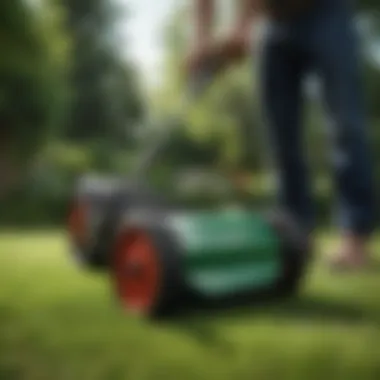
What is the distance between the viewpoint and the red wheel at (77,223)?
68cm

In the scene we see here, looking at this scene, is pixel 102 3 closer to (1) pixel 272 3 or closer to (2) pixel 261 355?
(1) pixel 272 3

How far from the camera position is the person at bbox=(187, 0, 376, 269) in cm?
68

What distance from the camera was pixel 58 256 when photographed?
684mm

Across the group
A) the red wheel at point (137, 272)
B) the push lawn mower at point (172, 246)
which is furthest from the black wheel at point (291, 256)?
the red wheel at point (137, 272)

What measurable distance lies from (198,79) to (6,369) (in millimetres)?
284

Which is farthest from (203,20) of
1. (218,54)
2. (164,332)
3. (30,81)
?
(164,332)

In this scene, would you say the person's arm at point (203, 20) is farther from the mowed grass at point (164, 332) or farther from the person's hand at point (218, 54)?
the mowed grass at point (164, 332)

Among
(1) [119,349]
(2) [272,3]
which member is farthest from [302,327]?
(2) [272,3]

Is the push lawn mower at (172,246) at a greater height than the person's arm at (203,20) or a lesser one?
lesser

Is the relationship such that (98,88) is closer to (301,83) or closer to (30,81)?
(30,81)

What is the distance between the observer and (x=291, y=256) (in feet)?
2.19

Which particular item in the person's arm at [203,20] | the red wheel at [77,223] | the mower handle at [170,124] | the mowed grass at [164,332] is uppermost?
the person's arm at [203,20]

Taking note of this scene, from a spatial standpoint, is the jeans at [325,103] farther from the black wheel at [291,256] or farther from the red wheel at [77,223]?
the red wheel at [77,223]

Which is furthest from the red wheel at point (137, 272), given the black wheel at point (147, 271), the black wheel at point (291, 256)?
the black wheel at point (291, 256)
